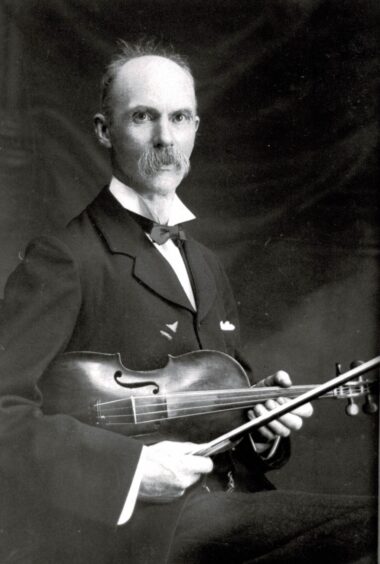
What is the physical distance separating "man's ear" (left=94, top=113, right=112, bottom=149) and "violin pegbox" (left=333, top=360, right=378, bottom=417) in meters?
0.86

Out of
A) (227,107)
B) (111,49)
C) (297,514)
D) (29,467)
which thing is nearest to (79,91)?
(111,49)

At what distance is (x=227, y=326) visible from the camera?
1803mm

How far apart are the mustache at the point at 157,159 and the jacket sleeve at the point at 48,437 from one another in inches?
15.0

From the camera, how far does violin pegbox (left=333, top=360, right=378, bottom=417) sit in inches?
68.8

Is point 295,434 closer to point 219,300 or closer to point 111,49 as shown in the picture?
point 219,300

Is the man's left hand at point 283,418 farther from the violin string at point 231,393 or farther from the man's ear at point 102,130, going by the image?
the man's ear at point 102,130

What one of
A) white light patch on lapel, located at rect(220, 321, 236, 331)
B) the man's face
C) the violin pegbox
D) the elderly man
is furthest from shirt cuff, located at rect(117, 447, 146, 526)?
the man's face

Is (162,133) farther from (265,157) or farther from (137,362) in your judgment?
(137,362)

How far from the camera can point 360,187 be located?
1.92 m

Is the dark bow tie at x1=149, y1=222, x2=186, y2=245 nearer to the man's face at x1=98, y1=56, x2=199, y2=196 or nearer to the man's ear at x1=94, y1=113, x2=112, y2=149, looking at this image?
the man's face at x1=98, y1=56, x2=199, y2=196

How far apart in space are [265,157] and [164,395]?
0.75 metres

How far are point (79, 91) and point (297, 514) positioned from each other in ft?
4.20

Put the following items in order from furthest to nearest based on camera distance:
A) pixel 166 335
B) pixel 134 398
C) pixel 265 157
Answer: pixel 265 157
pixel 166 335
pixel 134 398

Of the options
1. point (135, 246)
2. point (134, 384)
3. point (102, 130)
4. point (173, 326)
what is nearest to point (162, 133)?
point (102, 130)
